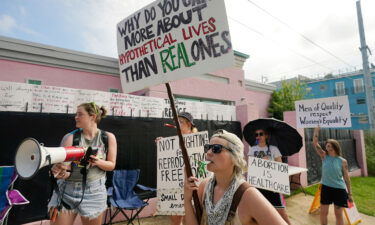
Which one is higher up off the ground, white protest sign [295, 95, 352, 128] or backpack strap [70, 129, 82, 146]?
white protest sign [295, 95, 352, 128]

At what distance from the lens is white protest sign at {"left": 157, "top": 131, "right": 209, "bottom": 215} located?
9.32 feet

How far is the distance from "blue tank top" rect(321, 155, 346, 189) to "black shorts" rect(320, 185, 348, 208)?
0.24 ft

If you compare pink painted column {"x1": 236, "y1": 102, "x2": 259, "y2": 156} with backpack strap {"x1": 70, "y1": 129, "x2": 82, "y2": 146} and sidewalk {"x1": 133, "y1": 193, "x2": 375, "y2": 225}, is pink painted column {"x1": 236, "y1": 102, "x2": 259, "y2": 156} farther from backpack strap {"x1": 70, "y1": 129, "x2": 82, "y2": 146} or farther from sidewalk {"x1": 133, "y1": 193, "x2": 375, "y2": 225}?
backpack strap {"x1": 70, "y1": 129, "x2": 82, "y2": 146}

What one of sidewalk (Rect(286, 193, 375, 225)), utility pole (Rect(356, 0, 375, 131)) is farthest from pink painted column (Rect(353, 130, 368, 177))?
sidewalk (Rect(286, 193, 375, 225))

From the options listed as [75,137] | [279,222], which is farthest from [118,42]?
[279,222]

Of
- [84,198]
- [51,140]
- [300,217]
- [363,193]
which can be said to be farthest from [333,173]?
[51,140]

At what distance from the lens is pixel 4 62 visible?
6848 mm

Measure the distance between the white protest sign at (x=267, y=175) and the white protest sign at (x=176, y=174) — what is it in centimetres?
76

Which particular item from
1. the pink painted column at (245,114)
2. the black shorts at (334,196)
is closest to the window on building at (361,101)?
the pink painted column at (245,114)

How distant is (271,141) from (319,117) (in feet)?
7.39

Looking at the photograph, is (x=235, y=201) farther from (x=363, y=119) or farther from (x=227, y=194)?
(x=363, y=119)

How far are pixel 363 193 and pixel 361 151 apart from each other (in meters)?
4.67

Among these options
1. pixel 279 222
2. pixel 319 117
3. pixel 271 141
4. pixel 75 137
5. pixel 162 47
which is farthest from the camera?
pixel 319 117

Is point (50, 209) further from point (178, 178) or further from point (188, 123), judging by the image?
point (188, 123)
